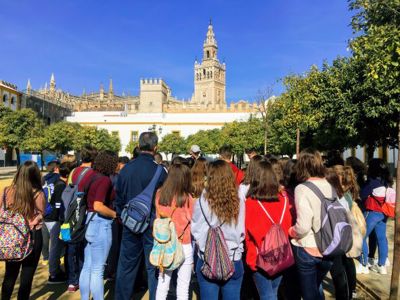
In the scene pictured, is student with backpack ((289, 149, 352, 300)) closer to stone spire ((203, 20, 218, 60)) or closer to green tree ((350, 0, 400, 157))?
green tree ((350, 0, 400, 157))

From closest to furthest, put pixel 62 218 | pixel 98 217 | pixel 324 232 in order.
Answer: pixel 324 232 < pixel 98 217 < pixel 62 218

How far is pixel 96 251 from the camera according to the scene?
355 cm

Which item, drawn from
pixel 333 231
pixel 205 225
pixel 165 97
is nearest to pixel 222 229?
pixel 205 225

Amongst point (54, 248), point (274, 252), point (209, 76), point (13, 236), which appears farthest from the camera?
→ point (209, 76)

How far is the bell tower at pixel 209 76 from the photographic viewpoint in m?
95.9

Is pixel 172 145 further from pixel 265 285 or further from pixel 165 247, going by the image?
pixel 265 285

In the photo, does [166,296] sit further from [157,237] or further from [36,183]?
[36,183]

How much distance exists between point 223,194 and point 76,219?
185 centimetres

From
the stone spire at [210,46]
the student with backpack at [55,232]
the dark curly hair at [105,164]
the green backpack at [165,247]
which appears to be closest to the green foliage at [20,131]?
the student with backpack at [55,232]

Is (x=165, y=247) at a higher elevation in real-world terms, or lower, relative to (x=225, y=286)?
higher

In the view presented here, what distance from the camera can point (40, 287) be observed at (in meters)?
4.58

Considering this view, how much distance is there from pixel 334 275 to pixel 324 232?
679mm

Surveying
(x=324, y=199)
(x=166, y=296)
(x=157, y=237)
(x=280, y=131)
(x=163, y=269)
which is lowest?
(x=166, y=296)

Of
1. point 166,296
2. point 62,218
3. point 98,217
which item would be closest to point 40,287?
point 62,218
